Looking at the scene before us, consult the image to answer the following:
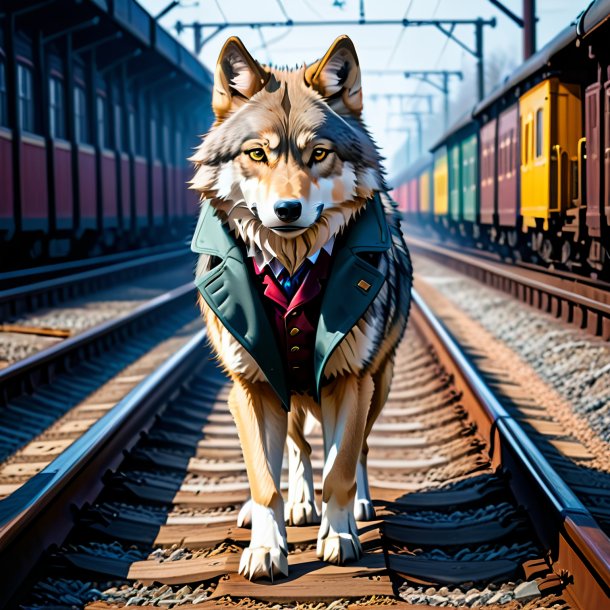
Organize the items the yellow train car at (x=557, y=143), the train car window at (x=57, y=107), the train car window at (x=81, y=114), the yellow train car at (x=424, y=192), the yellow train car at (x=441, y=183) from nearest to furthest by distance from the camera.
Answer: the yellow train car at (x=557, y=143) < the train car window at (x=57, y=107) < the train car window at (x=81, y=114) < the yellow train car at (x=441, y=183) < the yellow train car at (x=424, y=192)

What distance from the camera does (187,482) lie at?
5500mm

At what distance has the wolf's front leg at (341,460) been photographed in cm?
388

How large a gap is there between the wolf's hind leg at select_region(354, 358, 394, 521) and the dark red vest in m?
0.71

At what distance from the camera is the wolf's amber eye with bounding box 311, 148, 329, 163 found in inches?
142

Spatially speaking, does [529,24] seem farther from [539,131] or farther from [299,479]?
[299,479]

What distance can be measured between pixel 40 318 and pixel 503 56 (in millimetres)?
117853

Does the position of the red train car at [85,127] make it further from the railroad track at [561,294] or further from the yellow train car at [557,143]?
the yellow train car at [557,143]

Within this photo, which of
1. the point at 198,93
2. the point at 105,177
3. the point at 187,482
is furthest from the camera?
the point at 198,93

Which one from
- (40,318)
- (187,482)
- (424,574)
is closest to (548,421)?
(187,482)

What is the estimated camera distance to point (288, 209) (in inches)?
135

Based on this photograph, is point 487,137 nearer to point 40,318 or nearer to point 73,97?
point 73,97

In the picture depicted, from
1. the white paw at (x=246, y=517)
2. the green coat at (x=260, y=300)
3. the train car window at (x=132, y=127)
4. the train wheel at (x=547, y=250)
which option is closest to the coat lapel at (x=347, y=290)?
the green coat at (x=260, y=300)

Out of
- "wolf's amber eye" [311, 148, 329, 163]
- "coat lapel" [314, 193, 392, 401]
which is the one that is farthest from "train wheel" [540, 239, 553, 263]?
"wolf's amber eye" [311, 148, 329, 163]

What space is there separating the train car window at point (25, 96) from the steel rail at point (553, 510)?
11506 mm
